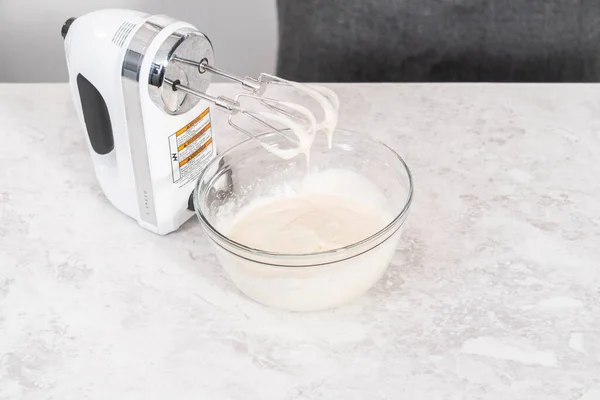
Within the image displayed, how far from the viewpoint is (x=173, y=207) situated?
80cm

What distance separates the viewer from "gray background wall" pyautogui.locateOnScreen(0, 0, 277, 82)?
4.02ft

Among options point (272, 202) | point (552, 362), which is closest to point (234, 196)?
point (272, 202)

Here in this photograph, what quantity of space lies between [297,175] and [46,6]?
619mm

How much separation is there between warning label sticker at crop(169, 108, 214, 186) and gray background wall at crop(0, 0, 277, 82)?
498 millimetres

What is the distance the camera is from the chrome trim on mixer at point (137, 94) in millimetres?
723

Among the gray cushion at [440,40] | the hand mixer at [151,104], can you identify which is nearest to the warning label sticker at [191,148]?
the hand mixer at [151,104]

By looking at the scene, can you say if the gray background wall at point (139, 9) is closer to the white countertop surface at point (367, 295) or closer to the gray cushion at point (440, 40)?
the gray cushion at point (440, 40)

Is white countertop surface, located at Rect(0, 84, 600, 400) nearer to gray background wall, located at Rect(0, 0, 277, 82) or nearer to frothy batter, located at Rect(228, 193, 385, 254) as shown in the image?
frothy batter, located at Rect(228, 193, 385, 254)

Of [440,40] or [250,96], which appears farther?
[440,40]

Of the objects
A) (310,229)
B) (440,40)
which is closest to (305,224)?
(310,229)

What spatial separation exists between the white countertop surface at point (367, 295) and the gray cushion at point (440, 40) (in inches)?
8.9

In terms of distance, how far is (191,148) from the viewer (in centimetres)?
79

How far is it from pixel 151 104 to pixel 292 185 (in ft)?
0.59

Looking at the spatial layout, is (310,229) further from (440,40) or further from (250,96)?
(440,40)
